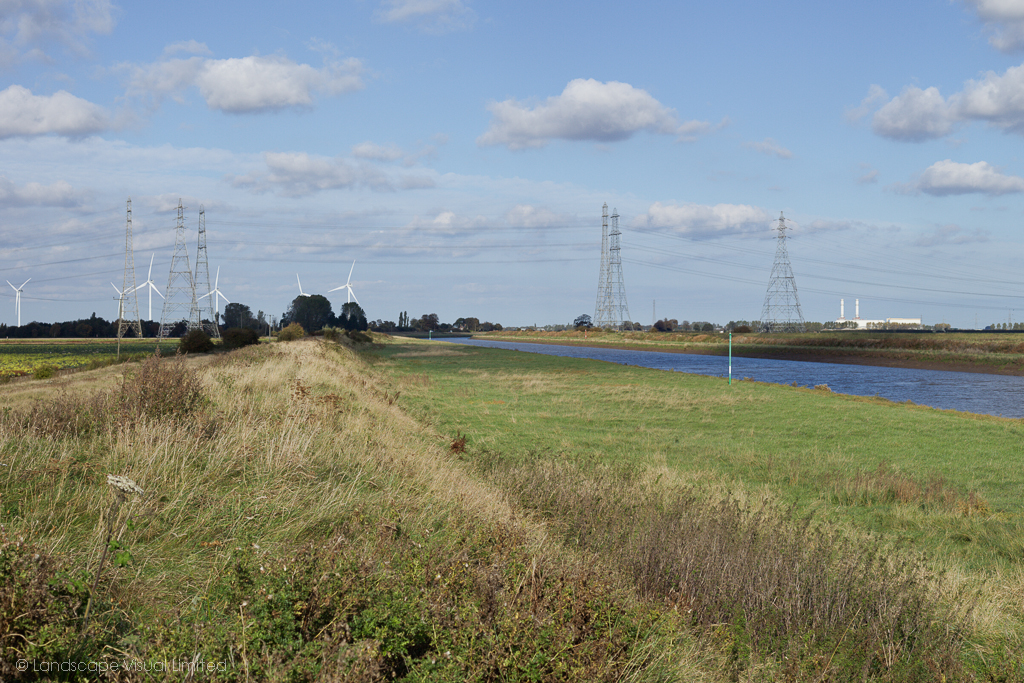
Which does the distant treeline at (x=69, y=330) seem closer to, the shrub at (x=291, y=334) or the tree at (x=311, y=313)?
the tree at (x=311, y=313)

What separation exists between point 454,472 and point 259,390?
908 cm

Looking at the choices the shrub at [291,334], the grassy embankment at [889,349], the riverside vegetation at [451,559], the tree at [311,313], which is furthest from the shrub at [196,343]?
the tree at [311,313]

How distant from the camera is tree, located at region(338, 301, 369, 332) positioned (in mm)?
162375

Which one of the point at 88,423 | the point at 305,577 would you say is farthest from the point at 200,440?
the point at 305,577

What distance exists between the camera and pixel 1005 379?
45.7 m

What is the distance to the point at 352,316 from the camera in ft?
542

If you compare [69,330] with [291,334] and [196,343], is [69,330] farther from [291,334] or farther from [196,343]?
[196,343]

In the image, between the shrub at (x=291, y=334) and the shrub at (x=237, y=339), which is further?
the shrub at (x=291, y=334)

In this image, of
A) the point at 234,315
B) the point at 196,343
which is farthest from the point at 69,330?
the point at 196,343

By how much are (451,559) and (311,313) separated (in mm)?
160701

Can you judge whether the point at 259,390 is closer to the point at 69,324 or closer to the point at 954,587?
the point at 954,587

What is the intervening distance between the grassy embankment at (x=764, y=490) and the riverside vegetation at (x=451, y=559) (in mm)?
62

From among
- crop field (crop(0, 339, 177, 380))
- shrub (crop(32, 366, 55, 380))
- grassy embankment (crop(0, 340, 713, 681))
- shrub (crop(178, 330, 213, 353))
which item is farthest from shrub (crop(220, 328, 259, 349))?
grassy embankment (crop(0, 340, 713, 681))

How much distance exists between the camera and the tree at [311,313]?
158 m
